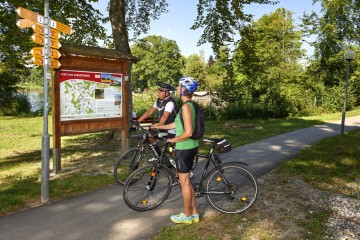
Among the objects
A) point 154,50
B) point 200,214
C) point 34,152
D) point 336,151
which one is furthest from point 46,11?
point 154,50

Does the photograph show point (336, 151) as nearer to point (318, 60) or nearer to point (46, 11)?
point (46, 11)

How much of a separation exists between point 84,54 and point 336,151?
7802 mm

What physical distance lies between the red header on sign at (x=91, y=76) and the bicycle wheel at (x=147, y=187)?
3.60 m

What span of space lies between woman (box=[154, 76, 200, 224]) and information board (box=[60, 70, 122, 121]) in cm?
389

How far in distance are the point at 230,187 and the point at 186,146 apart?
3.58 ft

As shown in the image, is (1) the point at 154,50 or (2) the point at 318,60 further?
(1) the point at 154,50

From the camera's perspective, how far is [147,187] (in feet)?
15.4

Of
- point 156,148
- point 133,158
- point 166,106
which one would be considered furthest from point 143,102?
point 156,148

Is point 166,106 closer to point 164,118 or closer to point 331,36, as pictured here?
point 164,118

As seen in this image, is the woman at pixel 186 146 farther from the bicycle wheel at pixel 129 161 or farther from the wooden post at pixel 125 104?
the wooden post at pixel 125 104

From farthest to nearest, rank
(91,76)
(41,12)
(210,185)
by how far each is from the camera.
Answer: (41,12)
(91,76)
(210,185)

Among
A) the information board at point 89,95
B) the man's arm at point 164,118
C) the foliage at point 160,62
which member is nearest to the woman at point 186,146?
the man's arm at point 164,118

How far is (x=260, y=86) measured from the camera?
27.8 metres

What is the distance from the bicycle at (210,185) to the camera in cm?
453
